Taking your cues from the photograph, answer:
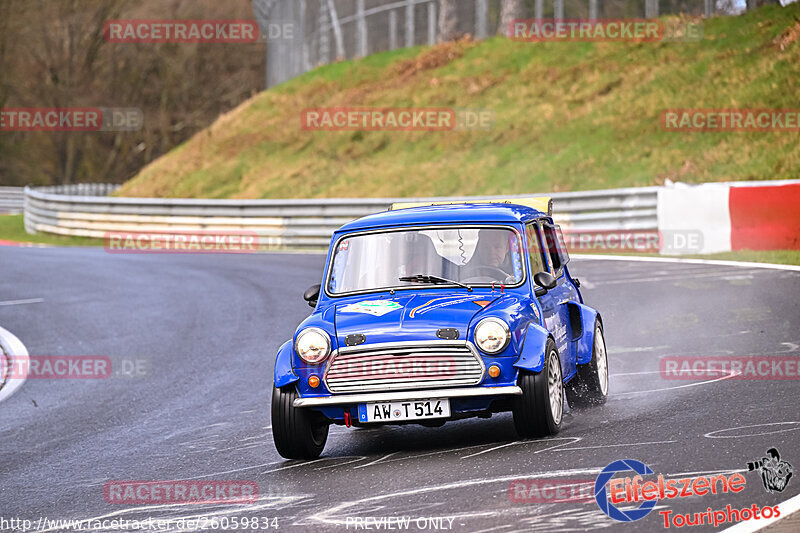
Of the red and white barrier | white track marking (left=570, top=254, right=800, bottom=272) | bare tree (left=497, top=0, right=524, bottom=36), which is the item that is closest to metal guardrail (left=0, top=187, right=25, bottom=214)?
bare tree (left=497, top=0, right=524, bottom=36)

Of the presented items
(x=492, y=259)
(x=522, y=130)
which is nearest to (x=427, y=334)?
(x=492, y=259)

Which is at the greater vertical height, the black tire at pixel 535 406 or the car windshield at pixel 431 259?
the car windshield at pixel 431 259

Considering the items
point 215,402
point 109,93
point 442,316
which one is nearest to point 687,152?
point 215,402

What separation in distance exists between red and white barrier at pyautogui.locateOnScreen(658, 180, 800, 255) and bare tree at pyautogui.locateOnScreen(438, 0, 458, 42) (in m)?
19.2

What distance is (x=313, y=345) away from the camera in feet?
25.2

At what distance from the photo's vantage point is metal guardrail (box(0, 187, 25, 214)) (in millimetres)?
54844

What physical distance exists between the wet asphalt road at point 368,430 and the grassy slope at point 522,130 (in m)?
12.0

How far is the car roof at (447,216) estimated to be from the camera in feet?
28.3

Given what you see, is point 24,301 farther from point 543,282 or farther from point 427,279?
point 543,282

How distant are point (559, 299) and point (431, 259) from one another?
1104mm

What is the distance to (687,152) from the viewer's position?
2791 cm

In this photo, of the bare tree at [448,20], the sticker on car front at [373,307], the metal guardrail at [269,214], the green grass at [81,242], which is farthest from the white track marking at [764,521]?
the bare tree at [448,20]

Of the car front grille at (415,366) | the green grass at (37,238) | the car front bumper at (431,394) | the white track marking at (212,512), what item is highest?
the green grass at (37,238)

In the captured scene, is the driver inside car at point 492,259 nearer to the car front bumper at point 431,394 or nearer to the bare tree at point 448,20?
the car front bumper at point 431,394
